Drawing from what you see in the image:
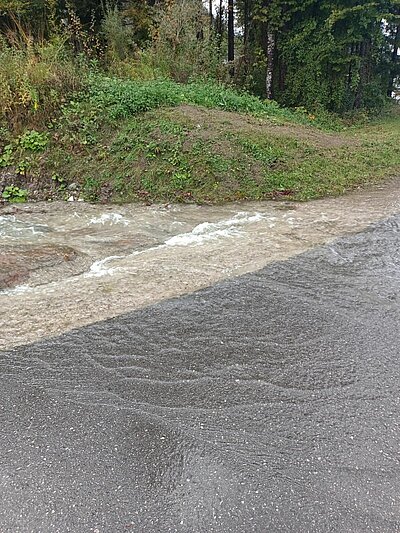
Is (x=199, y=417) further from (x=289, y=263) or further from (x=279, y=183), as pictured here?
(x=279, y=183)

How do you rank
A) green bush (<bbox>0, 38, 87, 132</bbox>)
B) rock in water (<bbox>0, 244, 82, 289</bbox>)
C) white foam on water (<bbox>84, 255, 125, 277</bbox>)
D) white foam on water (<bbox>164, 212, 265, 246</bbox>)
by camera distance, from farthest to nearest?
1. green bush (<bbox>0, 38, 87, 132</bbox>)
2. white foam on water (<bbox>164, 212, 265, 246</bbox>)
3. white foam on water (<bbox>84, 255, 125, 277</bbox>)
4. rock in water (<bbox>0, 244, 82, 289</bbox>)

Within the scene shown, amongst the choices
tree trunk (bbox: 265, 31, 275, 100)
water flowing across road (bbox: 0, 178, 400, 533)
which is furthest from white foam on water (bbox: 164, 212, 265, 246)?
tree trunk (bbox: 265, 31, 275, 100)

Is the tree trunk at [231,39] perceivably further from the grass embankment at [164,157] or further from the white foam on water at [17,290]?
the white foam on water at [17,290]

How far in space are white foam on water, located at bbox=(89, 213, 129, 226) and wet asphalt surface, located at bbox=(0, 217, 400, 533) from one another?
3115 mm

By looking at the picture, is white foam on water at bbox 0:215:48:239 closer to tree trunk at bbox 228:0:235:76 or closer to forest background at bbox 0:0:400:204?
forest background at bbox 0:0:400:204

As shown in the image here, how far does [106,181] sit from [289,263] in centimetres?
470

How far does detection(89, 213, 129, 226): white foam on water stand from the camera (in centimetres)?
749

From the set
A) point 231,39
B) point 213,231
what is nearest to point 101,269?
point 213,231

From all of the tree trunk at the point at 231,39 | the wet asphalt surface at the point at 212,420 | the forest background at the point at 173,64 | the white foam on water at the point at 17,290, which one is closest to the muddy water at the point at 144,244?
the white foam on water at the point at 17,290

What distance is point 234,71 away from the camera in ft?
55.4

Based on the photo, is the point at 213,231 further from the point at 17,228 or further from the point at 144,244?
the point at 17,228

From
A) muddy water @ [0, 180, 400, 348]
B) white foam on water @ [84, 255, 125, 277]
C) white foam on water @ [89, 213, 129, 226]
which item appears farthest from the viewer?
white foam on water @ [89, 213, 129, 226]

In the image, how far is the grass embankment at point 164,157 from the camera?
8.77 m

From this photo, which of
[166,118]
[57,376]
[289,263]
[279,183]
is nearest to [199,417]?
[57,376]
